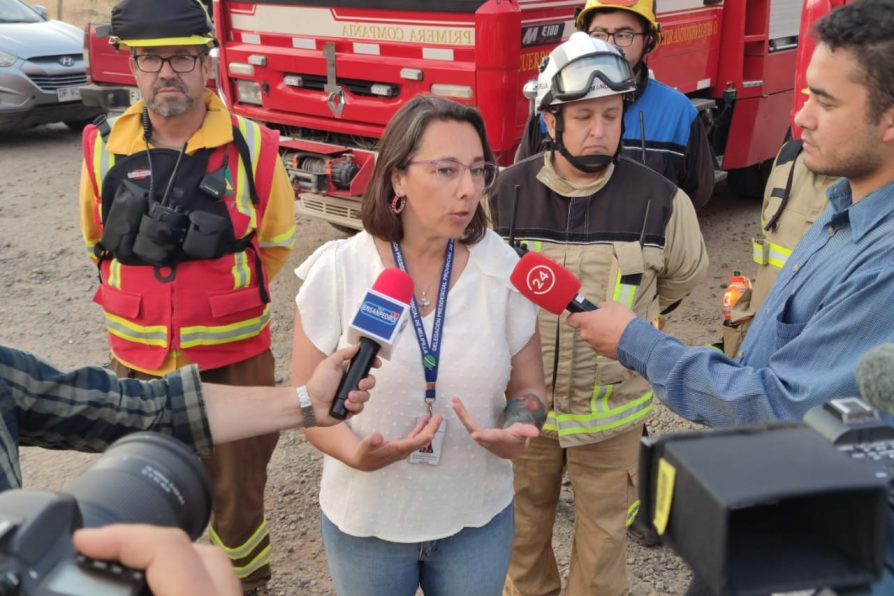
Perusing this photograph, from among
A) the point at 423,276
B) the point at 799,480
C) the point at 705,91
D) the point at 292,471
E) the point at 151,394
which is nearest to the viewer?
the point at 799,480

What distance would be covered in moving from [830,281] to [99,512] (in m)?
1.78

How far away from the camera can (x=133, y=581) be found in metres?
1.20

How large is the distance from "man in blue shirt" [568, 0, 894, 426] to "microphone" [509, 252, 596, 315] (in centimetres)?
24

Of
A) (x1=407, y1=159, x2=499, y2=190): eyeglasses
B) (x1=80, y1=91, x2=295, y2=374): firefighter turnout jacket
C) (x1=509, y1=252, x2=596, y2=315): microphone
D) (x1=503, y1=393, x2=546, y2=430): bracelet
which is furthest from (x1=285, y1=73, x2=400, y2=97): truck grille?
(x1=503, y1=393, x2=546, y2=430): bracelet

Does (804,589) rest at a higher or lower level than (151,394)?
higher

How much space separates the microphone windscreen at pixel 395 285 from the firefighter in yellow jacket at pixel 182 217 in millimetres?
1319

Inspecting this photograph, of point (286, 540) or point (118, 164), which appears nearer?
point (118, 164)

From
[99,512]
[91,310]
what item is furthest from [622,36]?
[91,310]

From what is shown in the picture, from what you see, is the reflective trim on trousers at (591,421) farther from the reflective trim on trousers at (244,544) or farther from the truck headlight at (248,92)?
the truck headlight at (248,92)

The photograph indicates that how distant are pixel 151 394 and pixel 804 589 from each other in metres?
1.64

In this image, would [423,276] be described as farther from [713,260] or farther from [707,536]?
[713,260]

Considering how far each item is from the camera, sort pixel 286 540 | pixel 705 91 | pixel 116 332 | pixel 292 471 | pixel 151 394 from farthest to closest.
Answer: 1. pixel 705 91
2. pixel 292 471
3. pixel 286 540
4. pixel 116 332
5. pixel 151 394

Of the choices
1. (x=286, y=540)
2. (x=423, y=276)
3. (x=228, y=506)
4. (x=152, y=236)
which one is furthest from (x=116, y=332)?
(x=423, y=276)

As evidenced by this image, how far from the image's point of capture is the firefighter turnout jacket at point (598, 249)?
321 cm
